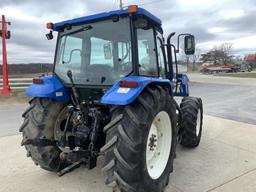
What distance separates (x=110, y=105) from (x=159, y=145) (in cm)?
92

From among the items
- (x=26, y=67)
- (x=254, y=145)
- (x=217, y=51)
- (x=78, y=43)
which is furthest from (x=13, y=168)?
(x=217, y=51)

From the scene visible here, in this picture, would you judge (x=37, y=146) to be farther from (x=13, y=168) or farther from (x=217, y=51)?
(x=217, y=51)

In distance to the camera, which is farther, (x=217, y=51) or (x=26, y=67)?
(x=217, y=51)

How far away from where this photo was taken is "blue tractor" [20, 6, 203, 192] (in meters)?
2.72

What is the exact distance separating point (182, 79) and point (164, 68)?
1.33 meters

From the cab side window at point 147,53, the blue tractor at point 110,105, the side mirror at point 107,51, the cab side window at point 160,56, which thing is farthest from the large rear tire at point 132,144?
the cab side window at point 160,56

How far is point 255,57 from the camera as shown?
225 ft

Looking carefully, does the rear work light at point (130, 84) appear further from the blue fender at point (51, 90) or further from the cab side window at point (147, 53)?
the blue fender at point (51, 90)

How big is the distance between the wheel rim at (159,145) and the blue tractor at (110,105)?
1cm

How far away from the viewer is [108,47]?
345 cm

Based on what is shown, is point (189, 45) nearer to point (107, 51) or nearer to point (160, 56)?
point (160, 56)

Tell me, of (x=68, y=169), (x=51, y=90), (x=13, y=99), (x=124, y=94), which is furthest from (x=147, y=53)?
(x=13, y=99)

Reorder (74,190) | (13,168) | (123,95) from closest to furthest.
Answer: (123,95) → (74,190) → (13,168)

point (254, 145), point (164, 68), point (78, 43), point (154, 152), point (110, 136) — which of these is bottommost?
point (254, 145)
